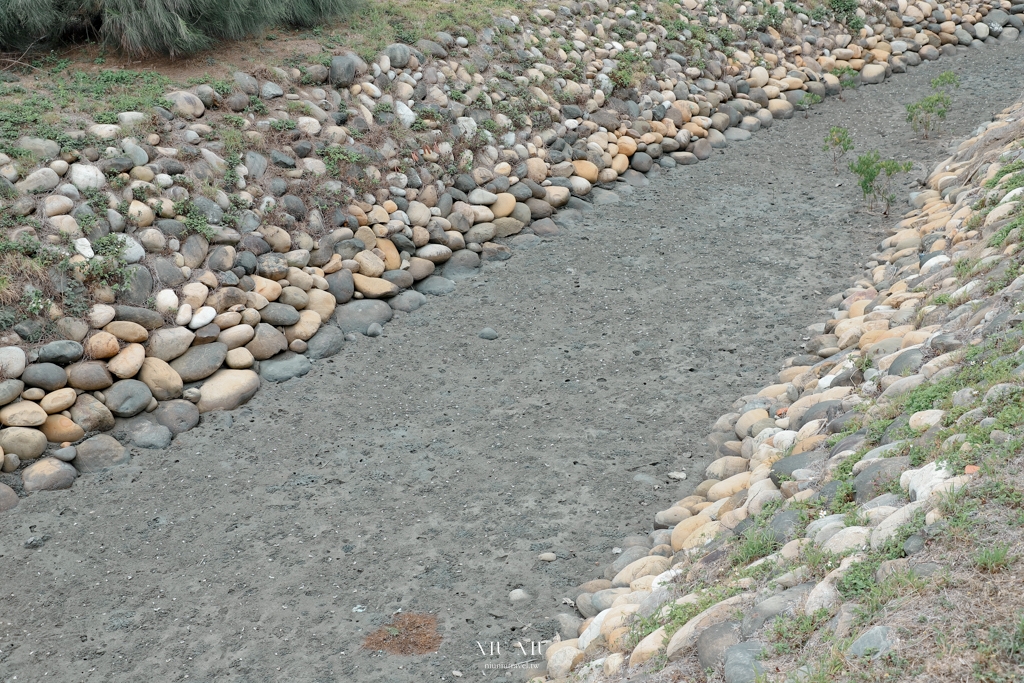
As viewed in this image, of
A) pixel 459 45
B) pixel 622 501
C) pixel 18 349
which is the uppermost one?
pixel 459 45

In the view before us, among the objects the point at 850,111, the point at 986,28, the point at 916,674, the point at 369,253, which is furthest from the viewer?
the point at 986,28

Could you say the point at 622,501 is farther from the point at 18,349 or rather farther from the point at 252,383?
the point at 18,349

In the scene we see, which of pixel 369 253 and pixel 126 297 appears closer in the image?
pixel 126 297

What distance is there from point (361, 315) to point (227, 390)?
Answer: 108 centimetres

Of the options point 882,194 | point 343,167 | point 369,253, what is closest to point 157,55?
point 343,167

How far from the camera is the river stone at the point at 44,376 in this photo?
16.8 ft

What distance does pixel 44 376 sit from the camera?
5137mm

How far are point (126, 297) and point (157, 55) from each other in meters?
2.45

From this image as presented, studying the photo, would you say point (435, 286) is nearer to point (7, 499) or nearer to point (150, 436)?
point (150, 436)

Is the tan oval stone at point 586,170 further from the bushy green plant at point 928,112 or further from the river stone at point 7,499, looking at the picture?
the river stone at point 7,499

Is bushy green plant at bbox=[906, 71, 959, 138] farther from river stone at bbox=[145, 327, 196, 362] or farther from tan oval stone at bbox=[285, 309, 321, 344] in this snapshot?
river stone at bbox=[145, 327, 196, 362]

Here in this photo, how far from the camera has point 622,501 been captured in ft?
15.0

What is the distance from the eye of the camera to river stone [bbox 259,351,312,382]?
572cm

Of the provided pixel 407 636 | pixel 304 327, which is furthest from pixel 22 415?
pixel 407 636
